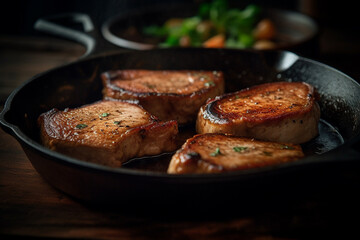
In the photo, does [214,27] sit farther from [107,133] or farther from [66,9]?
[107,133]

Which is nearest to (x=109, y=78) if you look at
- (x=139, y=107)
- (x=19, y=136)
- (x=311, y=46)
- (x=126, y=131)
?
(x=139, y=107)

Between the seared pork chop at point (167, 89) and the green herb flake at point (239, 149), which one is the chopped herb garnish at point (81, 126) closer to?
the seared pork chop at point (167, 89)

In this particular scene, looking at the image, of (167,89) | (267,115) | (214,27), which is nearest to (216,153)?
(267,115)

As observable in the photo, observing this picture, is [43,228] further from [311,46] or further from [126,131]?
[311,46]

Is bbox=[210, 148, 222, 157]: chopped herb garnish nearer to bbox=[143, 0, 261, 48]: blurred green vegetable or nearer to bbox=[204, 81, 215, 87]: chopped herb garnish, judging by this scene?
bbox=[204, 81, 215, 87]: chopped herb garnish

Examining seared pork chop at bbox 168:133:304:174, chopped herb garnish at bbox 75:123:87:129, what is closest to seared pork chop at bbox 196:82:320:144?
seared pork chop at bbox 168:133:304:174

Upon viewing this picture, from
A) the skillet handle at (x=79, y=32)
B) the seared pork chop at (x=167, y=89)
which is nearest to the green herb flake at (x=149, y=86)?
the seared pork chop at (x=167, y=89)
